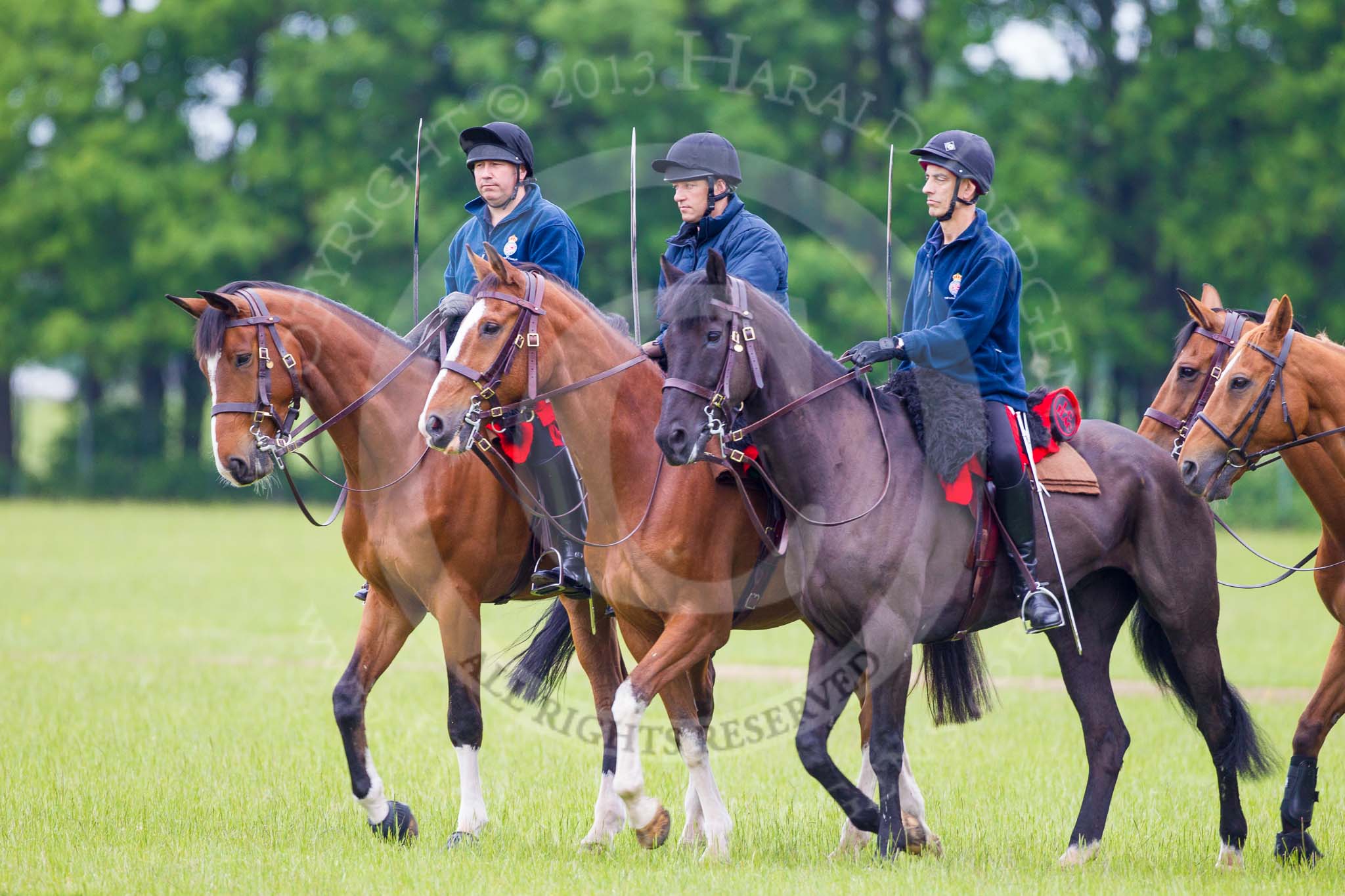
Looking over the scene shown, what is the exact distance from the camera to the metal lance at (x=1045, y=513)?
7198mm

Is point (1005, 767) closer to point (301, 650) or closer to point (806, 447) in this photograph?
point (806, 447)

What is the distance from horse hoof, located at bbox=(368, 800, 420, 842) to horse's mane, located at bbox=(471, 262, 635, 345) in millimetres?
2782

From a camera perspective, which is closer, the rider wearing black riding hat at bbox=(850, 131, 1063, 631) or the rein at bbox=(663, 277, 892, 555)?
the rein at bbox=(663, 277, 892, 555)

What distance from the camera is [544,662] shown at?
8.57m

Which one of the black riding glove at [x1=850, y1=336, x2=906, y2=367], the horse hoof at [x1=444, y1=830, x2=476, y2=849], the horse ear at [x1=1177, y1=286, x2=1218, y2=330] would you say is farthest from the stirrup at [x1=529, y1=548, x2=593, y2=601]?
the horse ear at [x1=1177, y1=286, x2=1218, y2=330]

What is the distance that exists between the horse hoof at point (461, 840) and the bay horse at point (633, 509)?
887 mm

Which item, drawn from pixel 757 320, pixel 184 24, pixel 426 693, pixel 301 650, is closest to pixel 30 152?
pixel 184 24

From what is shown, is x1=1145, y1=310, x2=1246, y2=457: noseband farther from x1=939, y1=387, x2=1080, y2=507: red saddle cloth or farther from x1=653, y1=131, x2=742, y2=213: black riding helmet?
x1=653, y1=131, x2=742, y2=213: black riding helmet

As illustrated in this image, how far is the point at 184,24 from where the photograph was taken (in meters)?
35.0

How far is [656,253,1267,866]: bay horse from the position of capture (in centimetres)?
659

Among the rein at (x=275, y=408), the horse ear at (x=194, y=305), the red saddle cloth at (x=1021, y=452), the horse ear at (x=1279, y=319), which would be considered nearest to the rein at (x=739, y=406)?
the red saddle cloth at (x=1021, y=452)

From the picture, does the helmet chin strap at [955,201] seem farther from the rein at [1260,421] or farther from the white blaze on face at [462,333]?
the white blaze on face at [462,333]

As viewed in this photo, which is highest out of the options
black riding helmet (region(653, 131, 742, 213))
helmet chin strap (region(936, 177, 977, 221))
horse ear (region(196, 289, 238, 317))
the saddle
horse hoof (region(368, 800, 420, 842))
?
black riding helmet (region(653, 131, 742, 213))

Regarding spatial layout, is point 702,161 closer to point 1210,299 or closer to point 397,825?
point 1210,299
